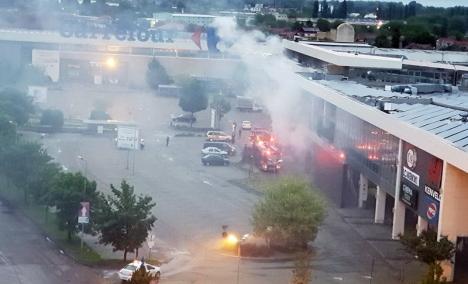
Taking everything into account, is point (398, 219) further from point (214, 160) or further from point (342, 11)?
point (342, 11)

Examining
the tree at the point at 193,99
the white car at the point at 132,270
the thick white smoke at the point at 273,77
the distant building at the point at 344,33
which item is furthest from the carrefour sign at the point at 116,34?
the white car at the point at 132,270

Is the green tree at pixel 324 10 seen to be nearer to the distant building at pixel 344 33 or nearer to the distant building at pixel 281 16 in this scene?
the distant building at pixel 281 16

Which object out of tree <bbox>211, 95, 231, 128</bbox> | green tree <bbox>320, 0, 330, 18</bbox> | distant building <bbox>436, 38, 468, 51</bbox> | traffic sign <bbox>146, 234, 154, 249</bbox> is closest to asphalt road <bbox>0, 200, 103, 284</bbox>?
traffic sign <bbox>146, 234, 154, 249</bbox>

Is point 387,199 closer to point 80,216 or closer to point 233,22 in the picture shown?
point 80,216

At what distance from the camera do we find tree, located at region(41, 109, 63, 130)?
15.0 metres

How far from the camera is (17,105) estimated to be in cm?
1427

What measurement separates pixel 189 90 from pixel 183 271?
9.91 metres

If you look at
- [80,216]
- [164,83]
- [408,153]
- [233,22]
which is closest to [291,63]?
[233,22]

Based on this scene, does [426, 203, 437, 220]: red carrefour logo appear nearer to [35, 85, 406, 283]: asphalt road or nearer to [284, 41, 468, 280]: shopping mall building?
[284, 41, 468, 280]: shopping mall building

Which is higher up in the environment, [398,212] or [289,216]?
[289,216]

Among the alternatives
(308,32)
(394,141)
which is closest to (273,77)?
(394,141)

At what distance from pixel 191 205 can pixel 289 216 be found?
2.08m

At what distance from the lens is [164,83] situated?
20.9m

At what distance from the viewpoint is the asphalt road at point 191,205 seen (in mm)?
7648
